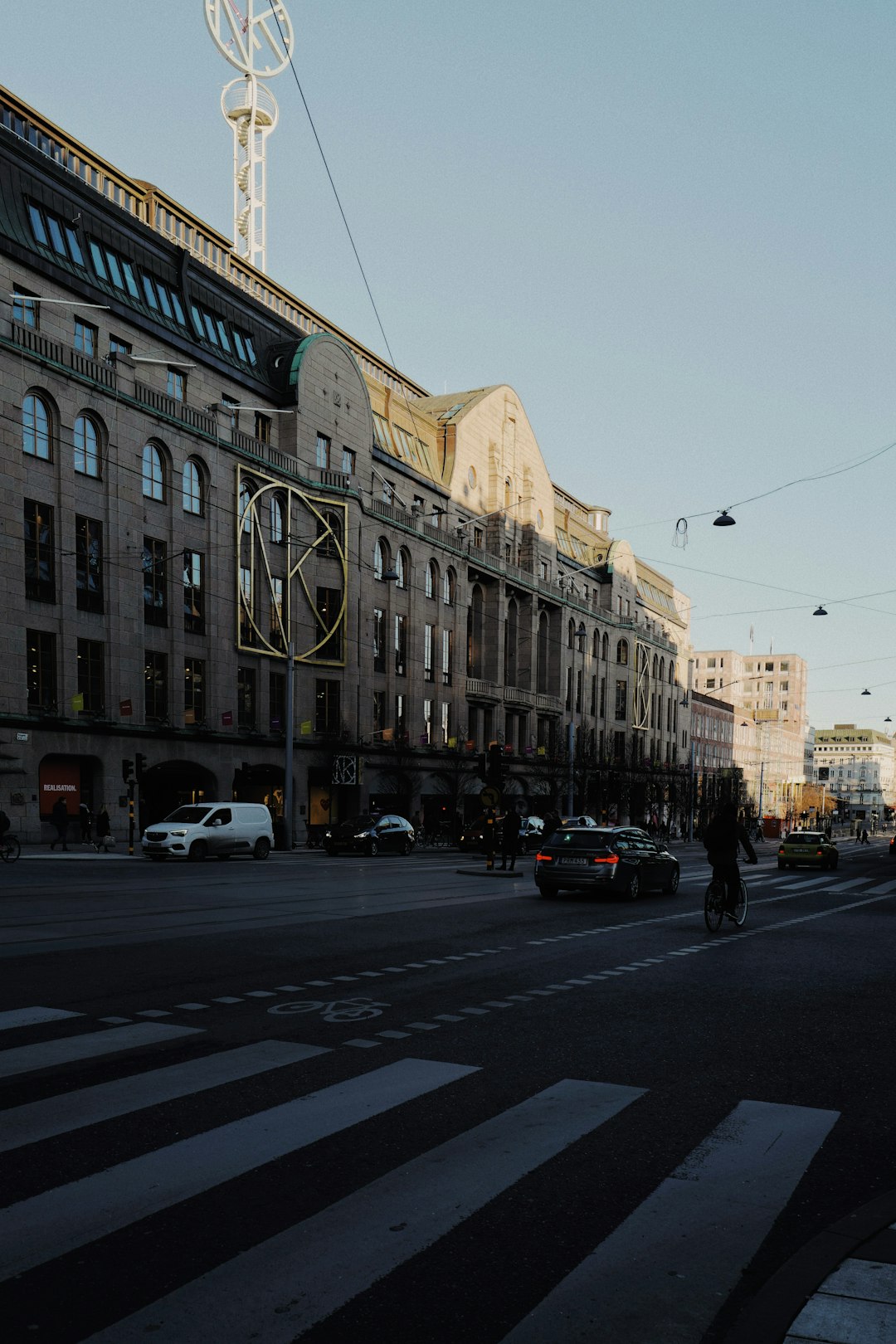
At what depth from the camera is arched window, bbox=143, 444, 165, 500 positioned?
41906 mm

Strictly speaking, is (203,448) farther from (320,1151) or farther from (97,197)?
(320,1151)

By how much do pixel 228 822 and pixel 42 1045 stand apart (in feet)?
87.1

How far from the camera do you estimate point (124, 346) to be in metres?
41.9

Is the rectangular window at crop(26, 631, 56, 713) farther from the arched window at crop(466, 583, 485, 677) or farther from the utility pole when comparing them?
the arched window at crop(466, 583, 485, 677)

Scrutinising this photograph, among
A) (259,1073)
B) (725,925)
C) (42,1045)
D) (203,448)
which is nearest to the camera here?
(259,1073)

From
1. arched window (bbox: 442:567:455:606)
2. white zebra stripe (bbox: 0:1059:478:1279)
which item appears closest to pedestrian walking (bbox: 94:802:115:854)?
arched window (bbox: 442:567:455:606)

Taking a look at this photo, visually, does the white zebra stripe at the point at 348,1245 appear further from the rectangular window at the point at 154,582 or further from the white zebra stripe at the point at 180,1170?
the rectangular window at the point at 154,582

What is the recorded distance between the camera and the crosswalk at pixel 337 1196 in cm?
365

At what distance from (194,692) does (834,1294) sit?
1661 inches

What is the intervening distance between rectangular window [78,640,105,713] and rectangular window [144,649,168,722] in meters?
2.16

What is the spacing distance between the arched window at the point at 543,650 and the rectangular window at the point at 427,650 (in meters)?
17.1

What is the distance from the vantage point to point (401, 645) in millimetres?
58906

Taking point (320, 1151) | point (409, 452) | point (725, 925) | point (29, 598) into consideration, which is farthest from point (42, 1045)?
point (409, 452)

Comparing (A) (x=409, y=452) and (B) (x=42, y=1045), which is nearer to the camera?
(B) (x=42, y=1045)
